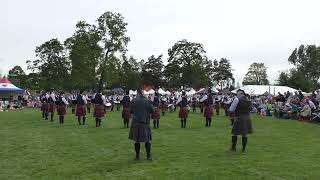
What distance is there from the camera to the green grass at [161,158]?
366 inches

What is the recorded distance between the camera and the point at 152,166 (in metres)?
10.2

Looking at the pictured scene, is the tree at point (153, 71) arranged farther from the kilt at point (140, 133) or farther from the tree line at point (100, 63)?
the kilt at point (140, 133)

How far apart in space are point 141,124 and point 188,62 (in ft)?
253

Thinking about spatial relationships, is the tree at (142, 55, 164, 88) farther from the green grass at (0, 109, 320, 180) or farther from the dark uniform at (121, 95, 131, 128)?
the green grass at (0, 109, 320, 180)

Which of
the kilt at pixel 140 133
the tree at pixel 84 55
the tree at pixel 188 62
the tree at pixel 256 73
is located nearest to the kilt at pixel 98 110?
the kilt at pixel 140 133

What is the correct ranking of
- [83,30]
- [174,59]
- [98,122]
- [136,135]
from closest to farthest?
[136,135], [98,122], [83,30], [174,59]

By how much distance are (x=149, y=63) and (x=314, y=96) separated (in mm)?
79075

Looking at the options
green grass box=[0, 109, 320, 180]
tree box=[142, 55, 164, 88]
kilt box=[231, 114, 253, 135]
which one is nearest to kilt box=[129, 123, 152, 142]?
green grass box=[0, 109, 320, 180]

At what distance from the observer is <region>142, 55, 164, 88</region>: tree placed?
102188mm

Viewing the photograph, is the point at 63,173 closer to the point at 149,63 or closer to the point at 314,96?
the point at 314,96

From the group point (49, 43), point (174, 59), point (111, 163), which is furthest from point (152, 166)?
point (174, 59)

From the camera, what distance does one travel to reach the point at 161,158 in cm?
1141

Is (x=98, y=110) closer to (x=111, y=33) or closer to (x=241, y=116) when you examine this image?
(x=241, y=116)

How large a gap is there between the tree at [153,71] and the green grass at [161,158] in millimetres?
84859
